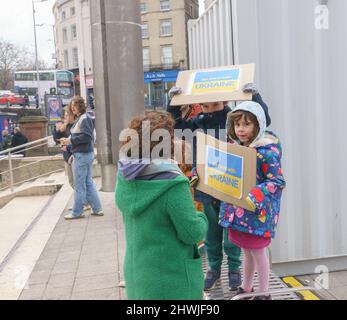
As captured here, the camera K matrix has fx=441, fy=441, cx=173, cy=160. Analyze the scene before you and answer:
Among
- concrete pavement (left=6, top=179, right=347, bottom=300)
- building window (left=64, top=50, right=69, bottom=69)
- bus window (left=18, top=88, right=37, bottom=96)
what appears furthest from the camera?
building window (left=64, top=50, right=69, bottom=69)

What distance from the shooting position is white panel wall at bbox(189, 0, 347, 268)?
149 inches

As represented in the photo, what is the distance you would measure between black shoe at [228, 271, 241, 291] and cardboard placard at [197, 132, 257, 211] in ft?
2.65

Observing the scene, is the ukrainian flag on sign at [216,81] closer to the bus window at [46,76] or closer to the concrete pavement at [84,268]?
the concrete pavement at [84,268]

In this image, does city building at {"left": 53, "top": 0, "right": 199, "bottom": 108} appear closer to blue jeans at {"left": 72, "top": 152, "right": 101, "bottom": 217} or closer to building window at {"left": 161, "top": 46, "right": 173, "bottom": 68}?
building window at {"left": 161, "top": 46, "right": 173, "bottom": 68}

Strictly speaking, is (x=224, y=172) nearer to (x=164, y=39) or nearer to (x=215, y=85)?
(x=215, y=85)

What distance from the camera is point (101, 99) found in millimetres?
7422

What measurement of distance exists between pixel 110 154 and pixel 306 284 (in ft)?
14.4

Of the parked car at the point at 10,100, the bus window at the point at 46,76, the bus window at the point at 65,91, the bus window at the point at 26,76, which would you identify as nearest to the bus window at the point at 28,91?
the bus window at the point at 26,76

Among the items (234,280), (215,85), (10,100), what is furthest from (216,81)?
(10,100)

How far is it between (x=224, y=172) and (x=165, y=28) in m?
45.5

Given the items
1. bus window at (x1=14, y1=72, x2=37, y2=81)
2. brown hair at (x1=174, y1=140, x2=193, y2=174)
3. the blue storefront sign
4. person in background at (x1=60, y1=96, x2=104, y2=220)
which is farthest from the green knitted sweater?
the blue storefront sign

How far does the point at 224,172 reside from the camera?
9.26 ft

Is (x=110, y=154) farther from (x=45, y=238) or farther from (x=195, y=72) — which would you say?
(x=195, y=72)
